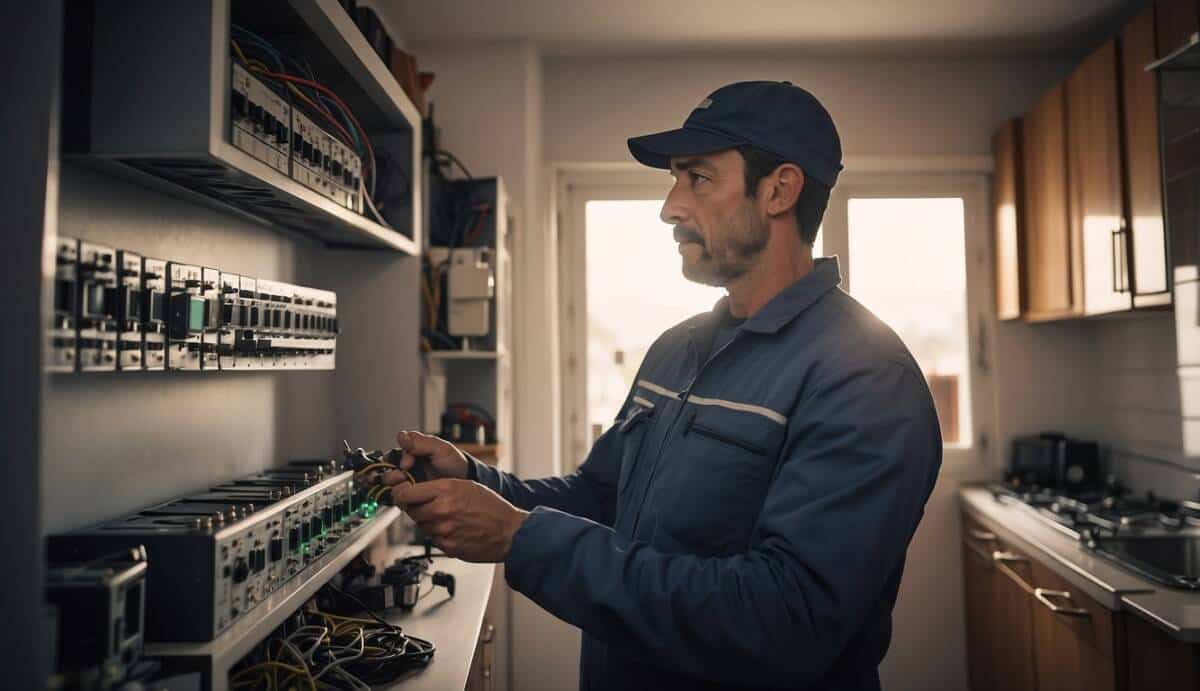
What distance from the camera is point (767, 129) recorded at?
4.49 feet

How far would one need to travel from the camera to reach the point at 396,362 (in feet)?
7.88

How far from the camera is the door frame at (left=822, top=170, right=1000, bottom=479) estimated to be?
3.63 metres

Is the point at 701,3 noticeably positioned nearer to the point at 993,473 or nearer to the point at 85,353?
the point at 993,473

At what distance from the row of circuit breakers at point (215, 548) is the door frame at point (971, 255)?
274 cm

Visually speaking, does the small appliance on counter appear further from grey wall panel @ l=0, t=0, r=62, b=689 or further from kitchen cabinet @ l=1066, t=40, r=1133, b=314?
grey wall panel @ l=0, t=0, r=62, b=689

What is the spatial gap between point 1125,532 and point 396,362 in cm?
217

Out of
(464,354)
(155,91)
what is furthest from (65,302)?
(464,354)

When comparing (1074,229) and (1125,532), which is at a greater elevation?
(1074,229)

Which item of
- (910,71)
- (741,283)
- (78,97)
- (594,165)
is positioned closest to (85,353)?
(78,97)

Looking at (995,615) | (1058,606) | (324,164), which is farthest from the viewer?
(995,615)

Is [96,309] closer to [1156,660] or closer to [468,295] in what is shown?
[468,295]

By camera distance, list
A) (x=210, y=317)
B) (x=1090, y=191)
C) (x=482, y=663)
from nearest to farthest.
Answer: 1. (x=210, y=317)
2. (x=482, y=663)
3. (x=1090, y=191)

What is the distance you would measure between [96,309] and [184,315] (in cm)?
20

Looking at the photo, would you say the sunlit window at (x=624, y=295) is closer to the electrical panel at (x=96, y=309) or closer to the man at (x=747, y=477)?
the man at (x=747, y=477)
